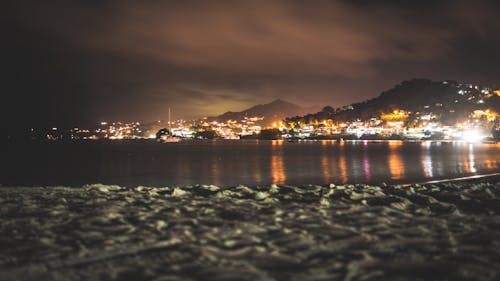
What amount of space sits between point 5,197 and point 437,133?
196 metres

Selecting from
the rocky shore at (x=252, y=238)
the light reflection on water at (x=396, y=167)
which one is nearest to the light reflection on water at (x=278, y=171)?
the light reflection on water at (x=396, y=167)

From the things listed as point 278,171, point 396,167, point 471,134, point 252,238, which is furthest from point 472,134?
point 252,238

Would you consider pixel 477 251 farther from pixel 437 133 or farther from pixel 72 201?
pixel 437 133

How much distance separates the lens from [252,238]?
6641mm

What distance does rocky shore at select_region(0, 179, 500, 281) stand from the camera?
505 centimetres

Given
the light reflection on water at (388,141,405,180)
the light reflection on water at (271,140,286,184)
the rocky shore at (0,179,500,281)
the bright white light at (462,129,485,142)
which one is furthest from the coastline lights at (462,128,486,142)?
the rocky shore at (0,179,500,281)

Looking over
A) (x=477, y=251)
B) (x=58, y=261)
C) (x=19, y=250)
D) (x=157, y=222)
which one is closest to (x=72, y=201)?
(x=157, y=222)

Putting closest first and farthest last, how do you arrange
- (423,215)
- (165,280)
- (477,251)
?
(165,280) < (477,251) < (423,215)

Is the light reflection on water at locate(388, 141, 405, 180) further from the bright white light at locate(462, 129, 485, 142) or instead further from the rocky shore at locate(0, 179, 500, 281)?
the bright white light at locate(462, 129, 485, 142)

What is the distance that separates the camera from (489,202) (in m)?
10.2

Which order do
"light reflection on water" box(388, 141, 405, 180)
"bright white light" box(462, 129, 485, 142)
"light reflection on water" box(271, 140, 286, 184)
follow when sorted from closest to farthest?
1. "light reflection on water" box(271, 140, 286, 184)
2. "light reflection on water" box(388, 141, 405, 180)
3. "bright white light" box(462, 129, 485, 142)

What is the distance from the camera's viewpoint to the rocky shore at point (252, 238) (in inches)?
199

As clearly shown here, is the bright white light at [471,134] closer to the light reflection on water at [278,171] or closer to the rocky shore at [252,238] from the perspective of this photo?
the light reflection on water at [278,171]

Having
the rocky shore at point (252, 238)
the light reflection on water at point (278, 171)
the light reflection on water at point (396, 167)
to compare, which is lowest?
the light reflection on water at point (396, 167)
